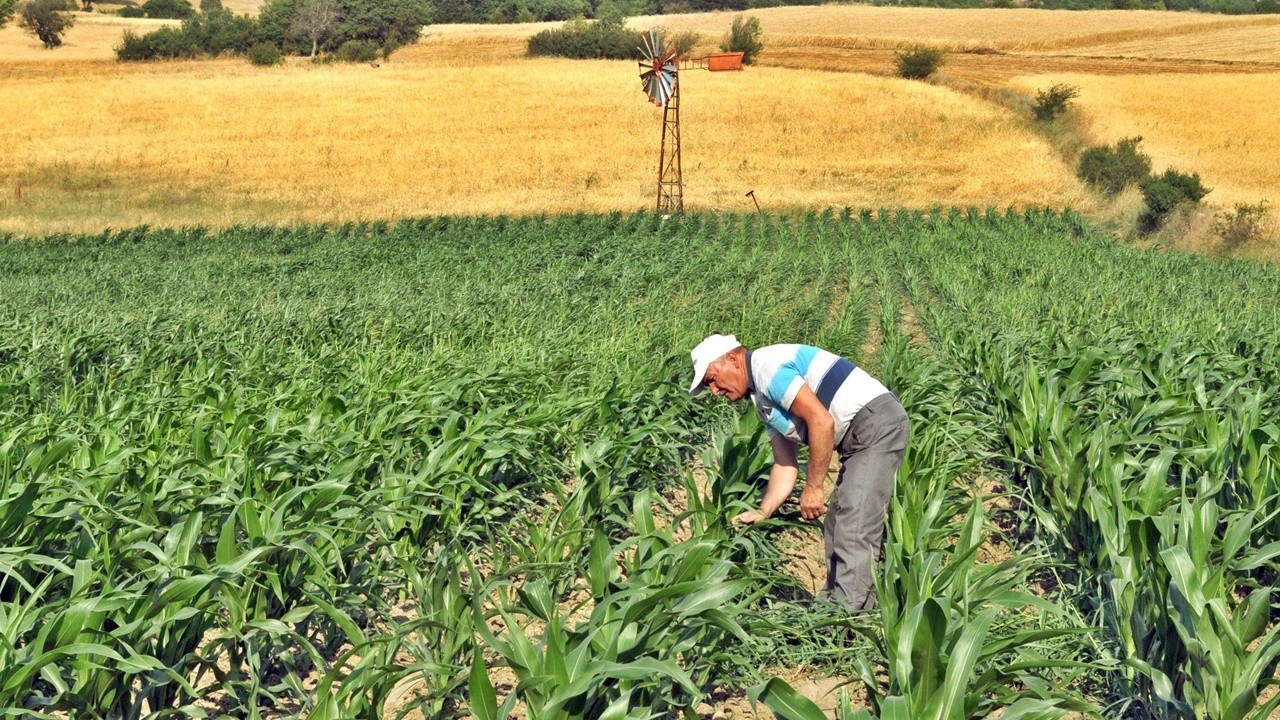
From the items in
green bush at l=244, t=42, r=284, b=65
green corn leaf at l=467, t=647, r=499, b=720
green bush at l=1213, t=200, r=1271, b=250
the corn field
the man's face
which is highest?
green bush at l=244, t=42, r=284, b=65

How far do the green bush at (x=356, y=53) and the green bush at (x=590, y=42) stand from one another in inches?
334

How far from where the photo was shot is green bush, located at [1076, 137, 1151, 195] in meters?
34.4

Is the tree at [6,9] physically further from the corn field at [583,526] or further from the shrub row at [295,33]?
the corn field at [583,526]

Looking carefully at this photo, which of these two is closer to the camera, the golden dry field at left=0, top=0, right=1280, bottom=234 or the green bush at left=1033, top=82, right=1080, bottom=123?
the golden dry field at left=0, top=0, right=1280, bottom=234

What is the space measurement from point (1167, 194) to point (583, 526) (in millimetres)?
26314

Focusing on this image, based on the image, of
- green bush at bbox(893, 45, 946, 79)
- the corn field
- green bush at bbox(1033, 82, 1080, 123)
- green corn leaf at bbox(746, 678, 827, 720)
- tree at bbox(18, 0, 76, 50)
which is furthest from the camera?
tree at bbox(18, 0, 76, 50)

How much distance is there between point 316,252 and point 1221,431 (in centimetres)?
1791

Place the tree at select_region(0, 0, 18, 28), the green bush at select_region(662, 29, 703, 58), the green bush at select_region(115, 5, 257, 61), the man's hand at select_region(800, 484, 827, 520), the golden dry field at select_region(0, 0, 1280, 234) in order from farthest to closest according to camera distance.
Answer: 1. the tree at select_region(0, 0, 18, 28)
2. the green bush at select_region(115, 5, 257, 61)
3. the green bush at select_region(662, 29, 703, 58)
4. the golden dry field at select_region(0, 0, 1280, 234)
5. the man's hand at select_region(800, 484, 827, 520)

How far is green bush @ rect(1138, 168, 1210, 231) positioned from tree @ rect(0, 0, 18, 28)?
68.6 meters

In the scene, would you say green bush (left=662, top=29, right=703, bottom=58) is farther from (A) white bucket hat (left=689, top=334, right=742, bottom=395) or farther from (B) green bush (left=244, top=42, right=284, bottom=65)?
(A) white bucket hat (left=689, top=334, right=742, bottom=395)

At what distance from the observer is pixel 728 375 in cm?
504

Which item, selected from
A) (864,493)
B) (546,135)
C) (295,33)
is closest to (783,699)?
(864,493)

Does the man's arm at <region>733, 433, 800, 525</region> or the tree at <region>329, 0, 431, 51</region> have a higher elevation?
the tree at <region>329, 0, 431, 51</region>

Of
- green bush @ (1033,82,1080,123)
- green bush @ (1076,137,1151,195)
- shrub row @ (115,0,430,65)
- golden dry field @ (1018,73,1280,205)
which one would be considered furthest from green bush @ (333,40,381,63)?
green bush @ (1076,137,1151,195)
